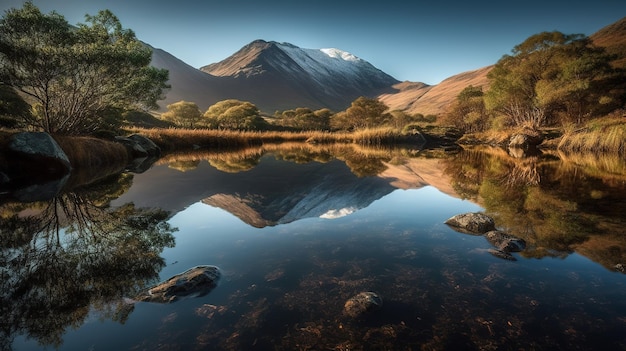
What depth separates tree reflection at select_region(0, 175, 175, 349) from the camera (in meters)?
3.29

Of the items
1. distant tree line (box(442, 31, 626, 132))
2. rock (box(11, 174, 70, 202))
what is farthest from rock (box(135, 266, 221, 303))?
distant tree line (box(442, 31, 626, 132))

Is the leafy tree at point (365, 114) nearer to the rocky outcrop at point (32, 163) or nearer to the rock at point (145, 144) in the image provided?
the rock at point (145, 144)

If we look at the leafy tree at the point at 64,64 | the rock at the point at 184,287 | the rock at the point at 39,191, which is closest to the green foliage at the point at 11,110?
the leafy tree at the point at 64,64

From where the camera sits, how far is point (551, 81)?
42188mm

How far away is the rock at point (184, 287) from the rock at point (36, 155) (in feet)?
36.1

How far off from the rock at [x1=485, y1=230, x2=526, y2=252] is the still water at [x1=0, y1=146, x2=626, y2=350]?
0.18 metres

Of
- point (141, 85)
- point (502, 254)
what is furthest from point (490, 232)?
point (141, 85)

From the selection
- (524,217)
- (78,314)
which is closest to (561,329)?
(524,217)

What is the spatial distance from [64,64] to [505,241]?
1745cm

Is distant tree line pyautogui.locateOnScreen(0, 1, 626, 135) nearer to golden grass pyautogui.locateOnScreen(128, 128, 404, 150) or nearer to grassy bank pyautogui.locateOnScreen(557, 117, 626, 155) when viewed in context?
golden grass pyautogui.locateOnScreen(128, 128, 404, 150)

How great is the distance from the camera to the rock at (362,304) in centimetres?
343

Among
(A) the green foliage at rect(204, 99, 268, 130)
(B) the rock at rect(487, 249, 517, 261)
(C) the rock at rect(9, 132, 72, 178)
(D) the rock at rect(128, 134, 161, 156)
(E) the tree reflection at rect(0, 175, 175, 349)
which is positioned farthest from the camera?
(A) the green foliage at rect(204, 99, 268, 130)

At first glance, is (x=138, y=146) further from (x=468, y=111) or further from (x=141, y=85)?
(x=468, y=111)

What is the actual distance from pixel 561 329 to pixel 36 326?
5.26m
